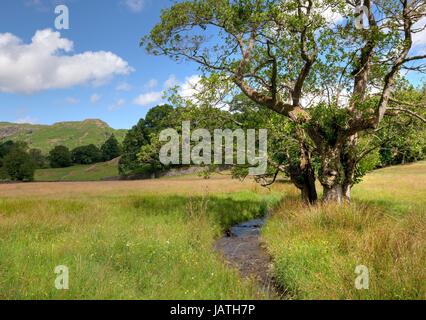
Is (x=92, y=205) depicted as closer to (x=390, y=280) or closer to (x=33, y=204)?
(x=33, y=204)

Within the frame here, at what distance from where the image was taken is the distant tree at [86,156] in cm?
12194

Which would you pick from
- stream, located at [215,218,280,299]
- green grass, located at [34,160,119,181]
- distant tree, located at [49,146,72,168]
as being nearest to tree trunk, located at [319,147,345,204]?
stream, located at [215,218,280,299]

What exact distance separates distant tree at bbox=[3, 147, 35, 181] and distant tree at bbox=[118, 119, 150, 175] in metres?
21.3

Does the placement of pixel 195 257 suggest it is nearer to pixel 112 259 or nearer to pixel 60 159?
pixel 112 259

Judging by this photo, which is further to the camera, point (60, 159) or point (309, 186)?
point (60, 159)

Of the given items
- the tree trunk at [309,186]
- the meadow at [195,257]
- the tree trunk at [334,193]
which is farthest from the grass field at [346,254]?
the tree trunk at [309,186]

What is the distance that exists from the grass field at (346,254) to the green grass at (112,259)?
5.31 ft

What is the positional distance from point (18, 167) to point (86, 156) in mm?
42780

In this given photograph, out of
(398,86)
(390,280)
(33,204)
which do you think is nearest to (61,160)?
(33,204)

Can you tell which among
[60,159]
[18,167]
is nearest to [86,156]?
[60,159]

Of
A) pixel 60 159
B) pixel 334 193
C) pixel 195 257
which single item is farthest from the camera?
pixel 60 159

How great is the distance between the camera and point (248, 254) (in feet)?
45.3

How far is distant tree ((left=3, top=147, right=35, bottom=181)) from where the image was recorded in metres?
79.5

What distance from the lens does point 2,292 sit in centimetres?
710
